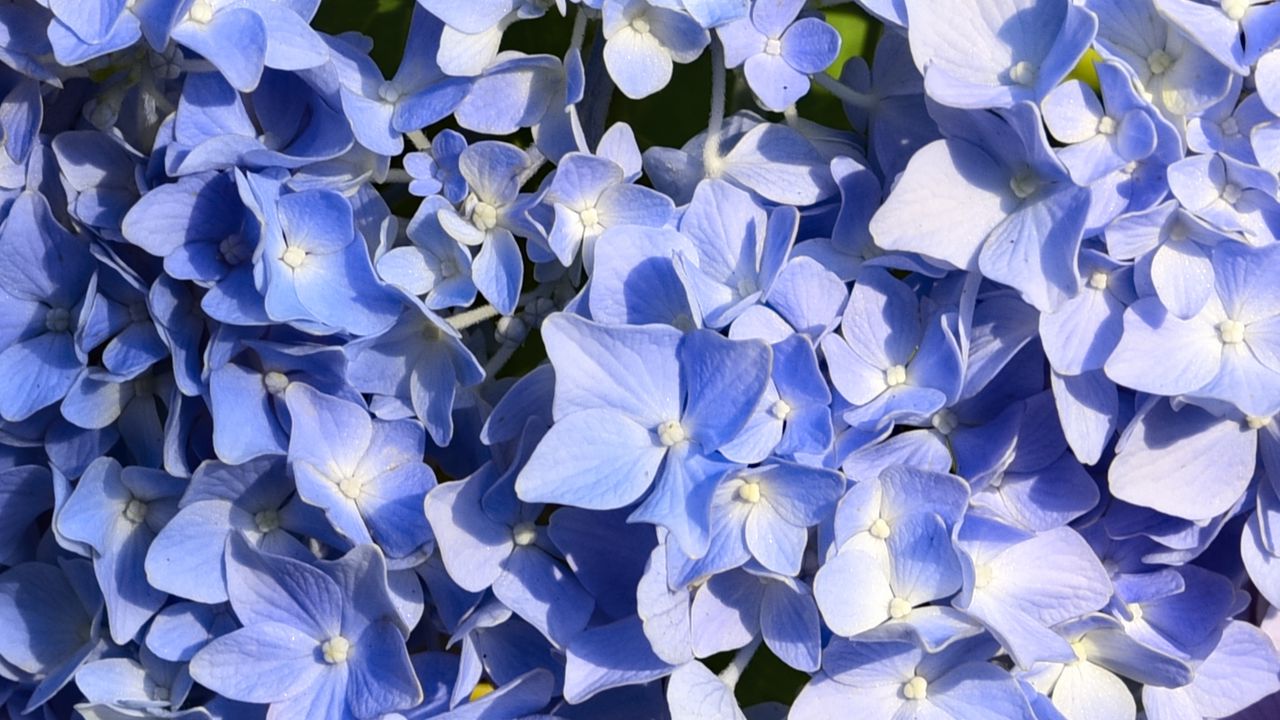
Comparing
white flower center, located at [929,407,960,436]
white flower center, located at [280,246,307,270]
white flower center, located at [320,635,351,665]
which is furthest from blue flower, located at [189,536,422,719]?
white flower center, located at [929,407,960,436]

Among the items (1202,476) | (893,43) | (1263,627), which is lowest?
(1263,627)

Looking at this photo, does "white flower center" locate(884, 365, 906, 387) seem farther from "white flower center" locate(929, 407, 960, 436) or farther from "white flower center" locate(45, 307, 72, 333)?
"white flower center" locate(45, 307, 72, 333)

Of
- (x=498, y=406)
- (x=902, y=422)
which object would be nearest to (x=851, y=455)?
(x=902, y=422)

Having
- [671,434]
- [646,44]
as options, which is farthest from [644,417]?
[646,44]

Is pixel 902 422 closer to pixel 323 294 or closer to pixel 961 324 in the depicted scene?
pixel 961 324

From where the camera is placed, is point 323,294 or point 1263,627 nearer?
point 323,294

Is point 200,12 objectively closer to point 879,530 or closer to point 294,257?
point 294,257
